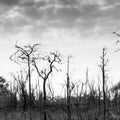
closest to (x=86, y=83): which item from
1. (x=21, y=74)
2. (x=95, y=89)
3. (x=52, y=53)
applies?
(x=95, y=89)

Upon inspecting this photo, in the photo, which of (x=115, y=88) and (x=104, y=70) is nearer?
(x=104, y=70)

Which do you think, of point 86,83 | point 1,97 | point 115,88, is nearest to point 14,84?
point 1,97

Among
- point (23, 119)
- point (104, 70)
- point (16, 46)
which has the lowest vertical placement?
point (23, 119)

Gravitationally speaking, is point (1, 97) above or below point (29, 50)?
below

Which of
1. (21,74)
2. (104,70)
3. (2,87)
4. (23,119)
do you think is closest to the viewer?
(23,119)

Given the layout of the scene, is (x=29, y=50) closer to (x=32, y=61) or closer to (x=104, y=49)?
(x=32, y=61)

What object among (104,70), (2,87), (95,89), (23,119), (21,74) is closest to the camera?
(23,119)

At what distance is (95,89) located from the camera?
209 ft

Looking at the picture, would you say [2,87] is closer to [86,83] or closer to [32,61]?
[86,83]

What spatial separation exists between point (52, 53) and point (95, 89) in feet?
114

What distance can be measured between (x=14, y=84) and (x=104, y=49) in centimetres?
3451

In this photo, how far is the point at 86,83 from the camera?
58.9 meters

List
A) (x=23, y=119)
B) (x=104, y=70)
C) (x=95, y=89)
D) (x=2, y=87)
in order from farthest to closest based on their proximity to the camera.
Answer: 1. (x=2, y=87)
2. (x=95, y=89)
3. (x=104, y=70)
4. (x=23, y=119)

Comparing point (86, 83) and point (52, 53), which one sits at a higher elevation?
point (52, 53)
